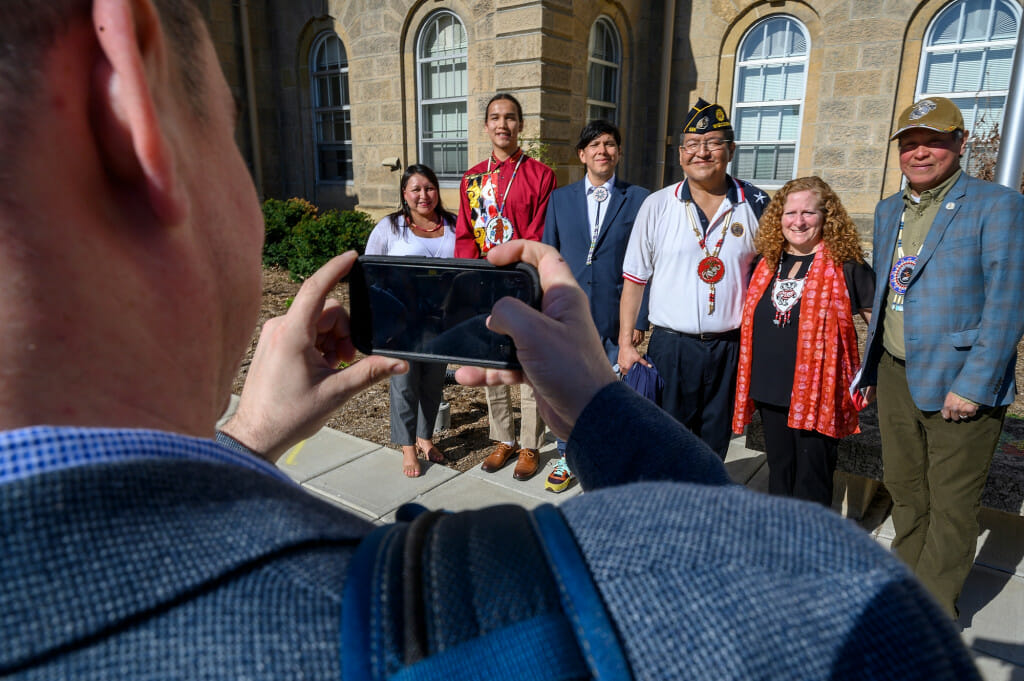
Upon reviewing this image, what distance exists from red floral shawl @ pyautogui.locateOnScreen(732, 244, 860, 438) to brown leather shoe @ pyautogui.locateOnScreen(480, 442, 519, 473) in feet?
6.75

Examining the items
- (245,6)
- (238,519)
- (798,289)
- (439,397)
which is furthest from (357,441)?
(245,6)

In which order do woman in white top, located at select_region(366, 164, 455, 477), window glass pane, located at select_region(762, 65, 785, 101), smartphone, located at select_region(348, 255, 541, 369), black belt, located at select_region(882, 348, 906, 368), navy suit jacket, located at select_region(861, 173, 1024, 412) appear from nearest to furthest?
smartphone, located at select_region(348, 255, 541, 369), navy suit jacket, located at select_region(861, 173, 1024, 412), black belt, located at select_region(882, 348, 906, 368), woman in white top, located at select_region(366, 164, 455, 477), window glass pane, located at select_region(762, 65, 785, 101)

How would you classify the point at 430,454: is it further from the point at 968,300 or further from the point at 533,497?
the point at 968,300

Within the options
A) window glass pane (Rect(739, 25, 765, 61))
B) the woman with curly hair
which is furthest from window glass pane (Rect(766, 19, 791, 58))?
the woman with curly hair

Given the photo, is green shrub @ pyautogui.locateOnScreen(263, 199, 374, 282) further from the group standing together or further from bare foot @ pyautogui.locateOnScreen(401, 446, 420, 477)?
the group standing together

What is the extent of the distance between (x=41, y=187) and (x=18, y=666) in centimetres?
34

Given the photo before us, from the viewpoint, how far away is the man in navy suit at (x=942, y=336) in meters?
2.73

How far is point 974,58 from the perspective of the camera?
9.29 metres

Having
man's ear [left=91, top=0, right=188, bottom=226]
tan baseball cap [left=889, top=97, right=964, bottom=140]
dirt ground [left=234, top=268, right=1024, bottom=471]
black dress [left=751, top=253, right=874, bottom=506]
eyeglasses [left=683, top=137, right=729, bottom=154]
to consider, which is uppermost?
tan baseball cap [left=889, top=97, right=964, bottom=140]

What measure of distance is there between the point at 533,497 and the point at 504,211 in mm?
2123

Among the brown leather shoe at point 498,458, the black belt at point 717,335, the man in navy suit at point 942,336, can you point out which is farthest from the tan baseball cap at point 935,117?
the brown leather shoe at point 498,458

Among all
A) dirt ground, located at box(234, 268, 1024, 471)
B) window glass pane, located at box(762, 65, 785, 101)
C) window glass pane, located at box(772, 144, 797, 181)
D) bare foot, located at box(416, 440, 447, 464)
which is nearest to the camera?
bare foot, located at box(416, 440, 447, 464)

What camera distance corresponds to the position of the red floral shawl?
10.7 feet

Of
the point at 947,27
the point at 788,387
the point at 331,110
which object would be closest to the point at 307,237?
the point at 331,110
